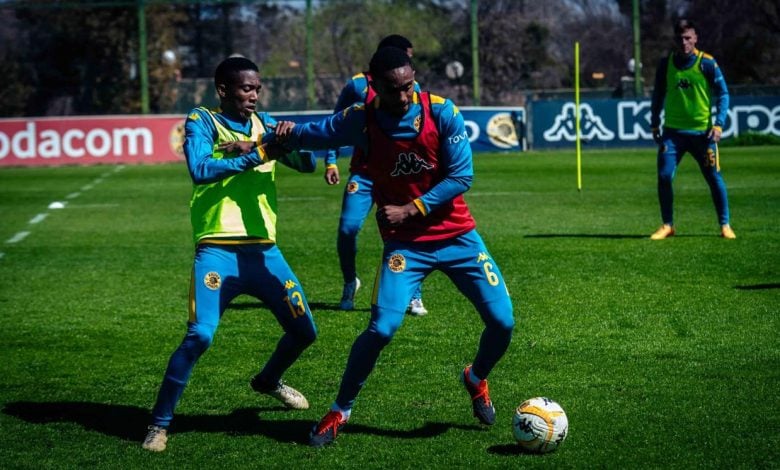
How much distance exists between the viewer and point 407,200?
6.40 m

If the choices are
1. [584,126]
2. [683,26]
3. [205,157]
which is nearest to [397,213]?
[205,157]

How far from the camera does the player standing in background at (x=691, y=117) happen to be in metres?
13.9

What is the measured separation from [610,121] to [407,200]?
26362 mm

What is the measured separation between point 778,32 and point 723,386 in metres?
41.9

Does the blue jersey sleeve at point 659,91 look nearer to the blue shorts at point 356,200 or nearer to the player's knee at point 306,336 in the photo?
the blue shorts at point 356,200

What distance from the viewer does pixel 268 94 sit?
3512 centimetres

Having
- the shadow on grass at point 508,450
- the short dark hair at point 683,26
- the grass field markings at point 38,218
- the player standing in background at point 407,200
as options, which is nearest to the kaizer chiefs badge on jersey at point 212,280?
the player standing in background at point 407,200

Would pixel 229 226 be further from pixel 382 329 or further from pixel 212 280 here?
pixel 382 329

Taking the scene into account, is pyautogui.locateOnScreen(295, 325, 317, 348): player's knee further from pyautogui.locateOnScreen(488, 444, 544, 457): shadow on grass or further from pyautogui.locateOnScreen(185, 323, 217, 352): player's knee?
pyautogui.locateOnScreen(488, 444, 544, 457): shadow on grass

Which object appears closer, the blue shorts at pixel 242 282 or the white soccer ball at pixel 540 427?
the white soccer ball at pixel 540 427

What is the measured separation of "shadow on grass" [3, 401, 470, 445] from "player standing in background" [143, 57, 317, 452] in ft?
1.41

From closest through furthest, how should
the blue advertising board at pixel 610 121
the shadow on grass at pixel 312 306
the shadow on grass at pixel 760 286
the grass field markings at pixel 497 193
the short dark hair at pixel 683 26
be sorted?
the shadow on grass at pixel 312 306 < the shadow on grass at pixel 760 286 < the short dark hair at pixel 683 26 < the grass field markings at pixel 497 193 < the blue advertising board at pixel 610 121

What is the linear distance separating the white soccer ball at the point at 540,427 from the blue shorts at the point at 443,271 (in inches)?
20.0

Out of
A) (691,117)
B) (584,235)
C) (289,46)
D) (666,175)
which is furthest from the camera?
(289,46)
